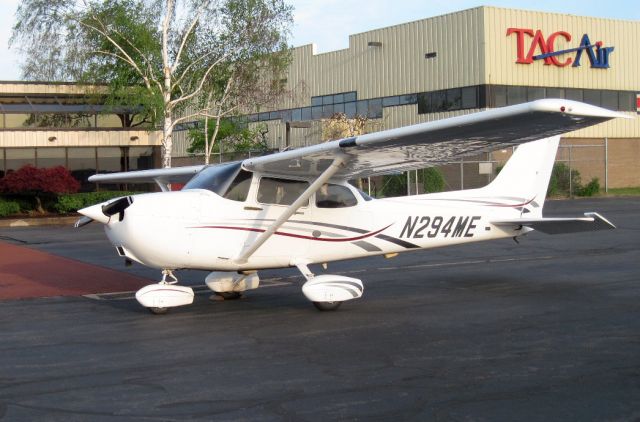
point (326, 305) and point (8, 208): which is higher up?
point (8, 208)

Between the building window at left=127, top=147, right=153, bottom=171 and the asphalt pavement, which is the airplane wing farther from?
the building window at left=127, top=147, right=153, bottom=171

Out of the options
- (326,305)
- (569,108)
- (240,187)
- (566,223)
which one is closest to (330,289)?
(326,305)

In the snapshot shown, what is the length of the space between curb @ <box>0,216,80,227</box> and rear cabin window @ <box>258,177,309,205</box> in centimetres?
2118

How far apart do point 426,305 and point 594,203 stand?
1044 inches

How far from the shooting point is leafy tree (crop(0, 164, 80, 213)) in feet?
104

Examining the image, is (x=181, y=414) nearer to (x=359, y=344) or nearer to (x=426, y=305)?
(x=359, y=344)

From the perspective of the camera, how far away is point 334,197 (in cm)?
1112

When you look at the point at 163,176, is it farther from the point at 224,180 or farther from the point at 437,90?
the point at 437,90

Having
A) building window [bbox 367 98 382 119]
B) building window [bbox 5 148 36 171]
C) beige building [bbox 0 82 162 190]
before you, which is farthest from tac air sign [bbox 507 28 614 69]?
building window [bbox 5 148 36 171]

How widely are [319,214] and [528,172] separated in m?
3.73

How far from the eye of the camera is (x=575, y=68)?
1699 inches

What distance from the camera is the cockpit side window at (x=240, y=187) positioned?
10367 millimetres

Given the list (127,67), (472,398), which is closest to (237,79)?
(127,67)

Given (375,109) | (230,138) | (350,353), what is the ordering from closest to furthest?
1. (350,353)
2. (375,109)
3. (230,138)
